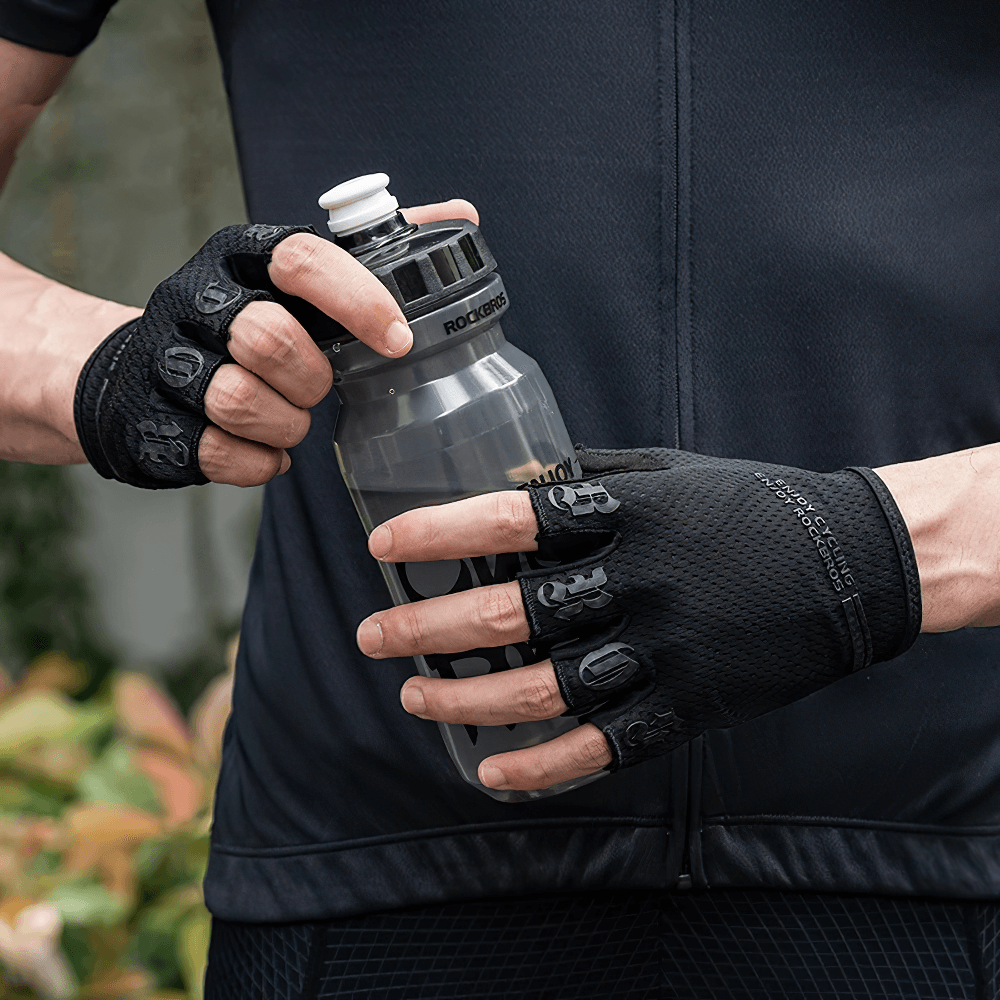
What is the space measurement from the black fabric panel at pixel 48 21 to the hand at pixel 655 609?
0.58 metres

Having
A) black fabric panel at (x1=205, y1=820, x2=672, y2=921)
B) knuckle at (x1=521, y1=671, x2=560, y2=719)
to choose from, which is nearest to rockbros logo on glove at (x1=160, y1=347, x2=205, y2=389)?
knuckle at (x1=521, y1=671, x2=560, y2=719)

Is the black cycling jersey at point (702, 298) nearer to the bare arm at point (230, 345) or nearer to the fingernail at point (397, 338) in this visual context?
the bare arm at point (230, 345)

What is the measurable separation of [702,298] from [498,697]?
0.39 metres

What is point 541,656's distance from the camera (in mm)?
734

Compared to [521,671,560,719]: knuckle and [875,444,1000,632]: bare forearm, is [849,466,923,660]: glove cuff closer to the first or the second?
[875,444,1000,632]: bare forearm

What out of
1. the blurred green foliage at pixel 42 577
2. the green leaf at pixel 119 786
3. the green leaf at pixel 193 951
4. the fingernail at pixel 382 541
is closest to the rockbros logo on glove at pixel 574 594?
the fingernail at pixel 382 541

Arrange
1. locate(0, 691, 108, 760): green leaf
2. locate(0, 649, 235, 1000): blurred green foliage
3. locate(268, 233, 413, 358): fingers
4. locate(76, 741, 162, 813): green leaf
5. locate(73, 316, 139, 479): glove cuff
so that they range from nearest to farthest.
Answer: locate(268, 233, 413, 358): fingers < locate(73, 316, 139, 479): glove cuff < locate(0, 649, 235, 1000): blurred green foliage < locate(76, 741, 162, 813): green leaf < locate(0, 691, 108, 760): green leaf

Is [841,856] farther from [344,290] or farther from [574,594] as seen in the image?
[344,290]

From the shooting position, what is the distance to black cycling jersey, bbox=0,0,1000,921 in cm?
86

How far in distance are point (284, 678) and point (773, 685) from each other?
1.47 feet

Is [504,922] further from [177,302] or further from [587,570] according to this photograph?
[177,302]

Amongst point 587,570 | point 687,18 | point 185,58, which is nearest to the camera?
point 587,570

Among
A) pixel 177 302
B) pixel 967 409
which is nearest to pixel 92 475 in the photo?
pixel 177 302

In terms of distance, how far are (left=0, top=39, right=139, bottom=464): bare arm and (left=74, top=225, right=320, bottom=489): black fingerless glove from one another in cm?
10
